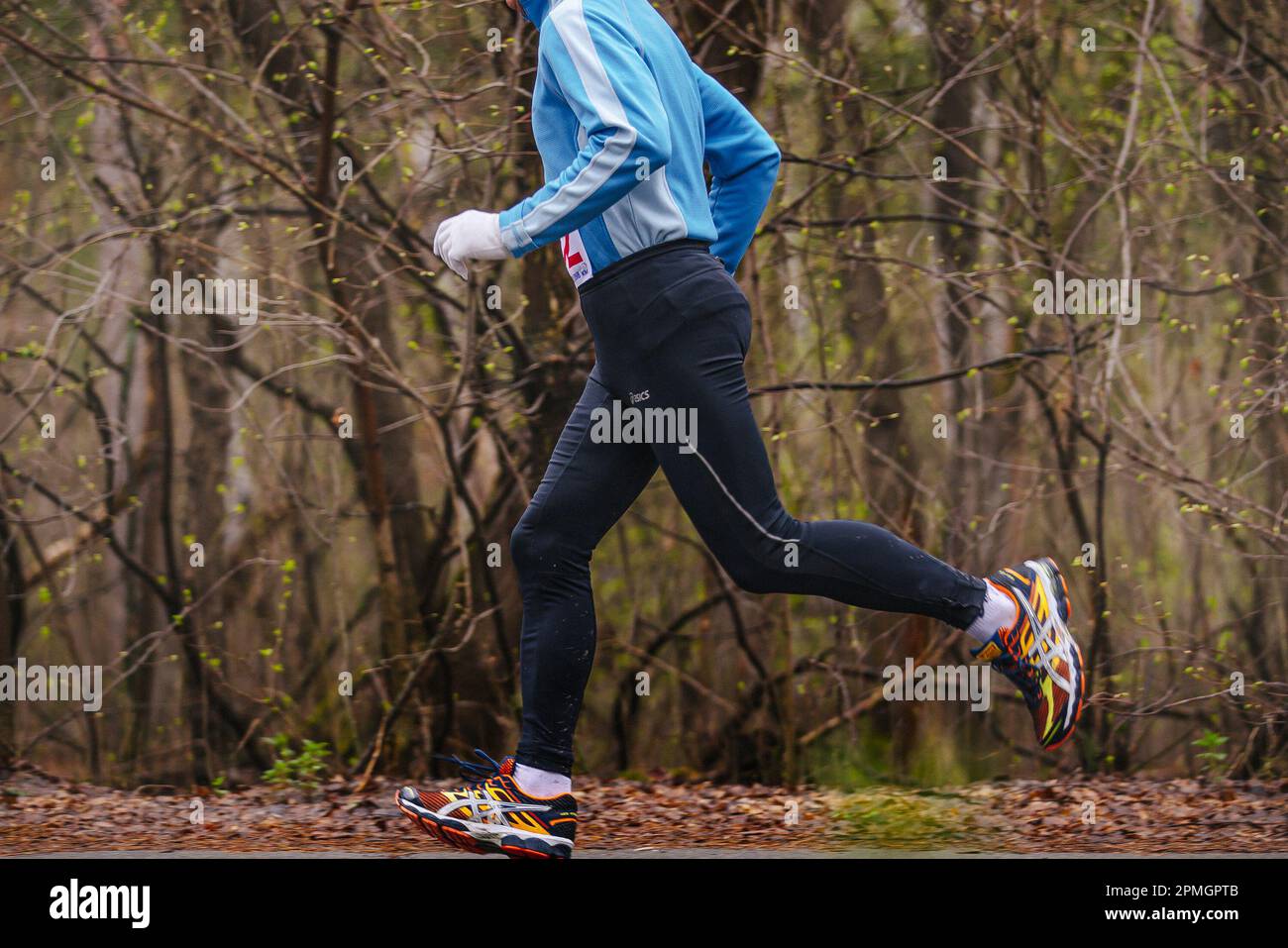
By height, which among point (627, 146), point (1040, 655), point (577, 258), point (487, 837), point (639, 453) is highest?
point (627, 146)

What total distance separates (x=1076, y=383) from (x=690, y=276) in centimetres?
205

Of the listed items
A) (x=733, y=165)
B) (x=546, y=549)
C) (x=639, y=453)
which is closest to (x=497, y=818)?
(x=546, y=549)

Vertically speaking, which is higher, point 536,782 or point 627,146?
point 627,146

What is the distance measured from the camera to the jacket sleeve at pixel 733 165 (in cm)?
319

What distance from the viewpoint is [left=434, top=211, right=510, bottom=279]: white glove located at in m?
2.74

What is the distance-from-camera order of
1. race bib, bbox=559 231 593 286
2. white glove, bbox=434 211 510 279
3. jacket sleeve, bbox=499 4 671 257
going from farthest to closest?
race bib, bbox=559 231 593 286, white glove, bbox=434 211 510 279, jacket sleeve, bbox=499 4 671 257

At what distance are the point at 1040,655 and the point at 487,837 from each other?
4.29 feet

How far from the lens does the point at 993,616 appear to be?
296 cm

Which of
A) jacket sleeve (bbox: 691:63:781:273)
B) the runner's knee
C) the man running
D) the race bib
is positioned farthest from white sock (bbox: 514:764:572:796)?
jacket sleeve (bbox: 691:63:781:273)

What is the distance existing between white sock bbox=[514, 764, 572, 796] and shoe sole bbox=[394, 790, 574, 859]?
0.09 m

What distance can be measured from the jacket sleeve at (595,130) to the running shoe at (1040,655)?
1.24 meters

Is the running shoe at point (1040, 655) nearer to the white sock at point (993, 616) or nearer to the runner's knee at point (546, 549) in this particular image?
the white sock at point (993, 616)

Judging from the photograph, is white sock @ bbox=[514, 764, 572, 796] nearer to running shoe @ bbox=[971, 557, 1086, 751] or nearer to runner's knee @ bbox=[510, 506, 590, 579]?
runner's knee @ bbox=[510, 506, 590, 579]

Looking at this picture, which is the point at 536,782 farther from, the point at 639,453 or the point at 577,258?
the point at 577,258
